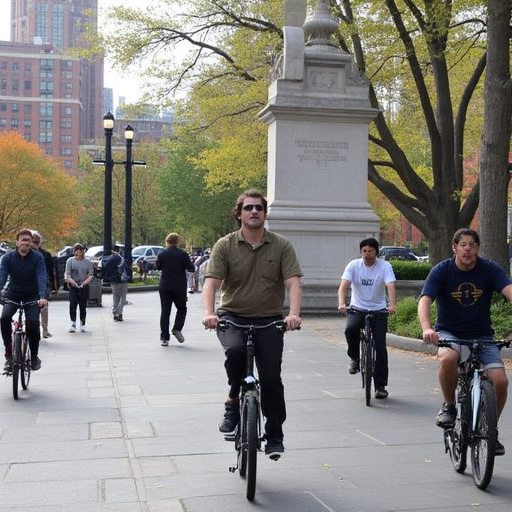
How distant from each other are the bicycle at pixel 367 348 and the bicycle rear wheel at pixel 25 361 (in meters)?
3.63

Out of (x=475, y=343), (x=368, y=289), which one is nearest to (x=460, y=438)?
(x=475, y=343)

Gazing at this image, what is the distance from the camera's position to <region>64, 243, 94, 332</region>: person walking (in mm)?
18219

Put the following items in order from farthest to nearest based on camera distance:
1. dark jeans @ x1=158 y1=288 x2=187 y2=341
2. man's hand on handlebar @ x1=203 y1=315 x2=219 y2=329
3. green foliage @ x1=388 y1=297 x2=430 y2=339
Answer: dark jeans @ x1=158 y1=288 x2=187 y2=341 < green foliage @ x1=388 y1=297 x2=430 y2=339 < man's hand on handlebar @ x1=203 y1=315 x2=219 y2=329

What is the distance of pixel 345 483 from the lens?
621 centimetres

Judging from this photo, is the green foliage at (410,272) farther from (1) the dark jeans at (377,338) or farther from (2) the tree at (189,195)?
(2) the tree at (189,195)

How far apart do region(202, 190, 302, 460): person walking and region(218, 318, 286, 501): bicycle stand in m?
0.09

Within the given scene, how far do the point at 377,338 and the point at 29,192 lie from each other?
182ft

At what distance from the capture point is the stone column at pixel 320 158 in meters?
20.9

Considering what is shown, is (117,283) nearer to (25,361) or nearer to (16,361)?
(25,361)

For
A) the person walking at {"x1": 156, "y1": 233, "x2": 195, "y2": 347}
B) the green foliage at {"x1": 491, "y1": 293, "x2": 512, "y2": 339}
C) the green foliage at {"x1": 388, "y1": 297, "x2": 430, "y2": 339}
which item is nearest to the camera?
the green foliage at {"x1": 491, "y1": 293, "x2": 512, "y2": 339}

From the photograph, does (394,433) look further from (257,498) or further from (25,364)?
(25,364)

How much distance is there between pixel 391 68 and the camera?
27891 millimetres

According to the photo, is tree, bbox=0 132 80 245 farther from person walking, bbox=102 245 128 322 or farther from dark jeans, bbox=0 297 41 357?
dark jeans, bbox=0 297 41 357

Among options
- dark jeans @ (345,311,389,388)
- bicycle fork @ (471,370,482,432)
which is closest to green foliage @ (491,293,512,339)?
dark jeans @ (345,311,389,388)
